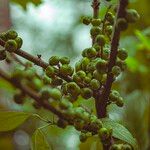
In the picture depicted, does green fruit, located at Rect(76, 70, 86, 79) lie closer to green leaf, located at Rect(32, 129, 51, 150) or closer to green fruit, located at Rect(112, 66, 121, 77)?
green fruit, located at Rect(112, 66, 121, 77)

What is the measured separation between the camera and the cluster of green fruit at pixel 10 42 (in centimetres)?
129

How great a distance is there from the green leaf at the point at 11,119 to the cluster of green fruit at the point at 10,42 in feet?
0.83

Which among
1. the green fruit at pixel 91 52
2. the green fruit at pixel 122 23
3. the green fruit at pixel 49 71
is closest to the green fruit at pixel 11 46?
the green fruit at pixel 49 71

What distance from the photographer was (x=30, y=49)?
6.29 meters

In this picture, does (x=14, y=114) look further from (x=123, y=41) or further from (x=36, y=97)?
(x=123, y=41)

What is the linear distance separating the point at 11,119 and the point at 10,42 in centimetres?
32

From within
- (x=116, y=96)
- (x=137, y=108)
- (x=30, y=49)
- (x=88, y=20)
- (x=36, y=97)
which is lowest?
(x=36, y=97)

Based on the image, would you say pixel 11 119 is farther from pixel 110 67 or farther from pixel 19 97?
pixel 19 97

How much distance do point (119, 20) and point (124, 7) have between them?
35 mm

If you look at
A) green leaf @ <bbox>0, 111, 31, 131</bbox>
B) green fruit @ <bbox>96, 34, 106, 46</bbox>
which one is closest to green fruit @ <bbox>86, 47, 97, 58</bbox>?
green fruit @ <bbox>96, 34, 106, 46</bbox>

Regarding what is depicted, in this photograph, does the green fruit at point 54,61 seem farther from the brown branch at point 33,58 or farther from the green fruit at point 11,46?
the green fruit at point 11,46

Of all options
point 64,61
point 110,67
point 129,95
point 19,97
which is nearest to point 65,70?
point 64,61

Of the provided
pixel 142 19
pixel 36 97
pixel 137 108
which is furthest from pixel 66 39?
pixel 36 97

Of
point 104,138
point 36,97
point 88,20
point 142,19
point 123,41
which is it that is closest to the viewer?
point 36,97
